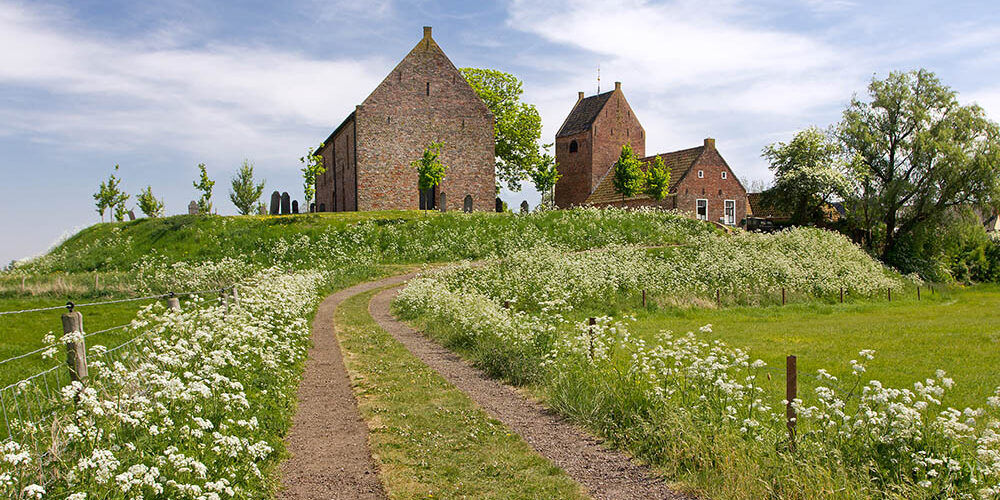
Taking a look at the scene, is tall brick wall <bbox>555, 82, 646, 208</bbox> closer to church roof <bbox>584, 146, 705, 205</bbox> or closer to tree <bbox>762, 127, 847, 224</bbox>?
church roof <bbox>584, 146, 705, 205</bbox>

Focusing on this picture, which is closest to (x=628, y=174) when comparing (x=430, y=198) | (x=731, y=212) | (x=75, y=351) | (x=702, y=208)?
(x=702, y=208)

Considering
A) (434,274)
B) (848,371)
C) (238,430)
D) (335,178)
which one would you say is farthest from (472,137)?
(238,430)

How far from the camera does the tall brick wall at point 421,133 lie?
44094 mm

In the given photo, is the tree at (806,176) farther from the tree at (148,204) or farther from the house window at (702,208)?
the tree at (148,204)

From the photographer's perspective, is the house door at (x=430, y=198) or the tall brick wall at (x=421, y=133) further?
the house door at (x=430, y=198)

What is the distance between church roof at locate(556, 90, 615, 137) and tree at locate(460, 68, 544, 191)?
3.65 metres

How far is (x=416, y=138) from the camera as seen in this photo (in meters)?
45.2

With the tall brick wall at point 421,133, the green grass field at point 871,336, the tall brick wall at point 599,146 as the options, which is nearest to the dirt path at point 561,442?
the green grass field at point 871,336

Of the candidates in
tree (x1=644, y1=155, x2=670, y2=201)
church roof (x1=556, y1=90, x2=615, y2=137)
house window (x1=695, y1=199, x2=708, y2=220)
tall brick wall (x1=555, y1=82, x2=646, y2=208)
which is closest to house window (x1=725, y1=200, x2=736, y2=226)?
house window (x1=695, y1=199, x2=708, y2=220)

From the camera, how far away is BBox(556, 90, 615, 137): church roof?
59.5 meters

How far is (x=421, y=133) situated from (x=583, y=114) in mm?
21613

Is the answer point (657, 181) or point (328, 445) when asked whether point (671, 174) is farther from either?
point (328, 445)

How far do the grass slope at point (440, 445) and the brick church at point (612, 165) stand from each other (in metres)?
44.3

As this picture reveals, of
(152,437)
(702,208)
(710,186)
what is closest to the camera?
(152,437)
